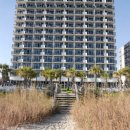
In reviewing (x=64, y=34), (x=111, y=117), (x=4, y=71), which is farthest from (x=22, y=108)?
(x=64, y=34)

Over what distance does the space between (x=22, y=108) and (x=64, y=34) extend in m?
76.0

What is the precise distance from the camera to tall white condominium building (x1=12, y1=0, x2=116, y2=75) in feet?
276

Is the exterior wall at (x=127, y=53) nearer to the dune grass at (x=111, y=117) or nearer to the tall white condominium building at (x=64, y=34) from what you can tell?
the tall white condominium building at (x=64, y=34)

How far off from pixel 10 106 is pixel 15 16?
8085 cm

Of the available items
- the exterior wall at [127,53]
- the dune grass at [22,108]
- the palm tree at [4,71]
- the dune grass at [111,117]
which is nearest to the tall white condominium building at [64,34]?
the palm tree at [4,71]

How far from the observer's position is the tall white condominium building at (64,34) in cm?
8419

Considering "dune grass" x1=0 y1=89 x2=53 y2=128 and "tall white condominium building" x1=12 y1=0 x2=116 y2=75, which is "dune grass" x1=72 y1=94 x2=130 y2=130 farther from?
"tall white condominium building" x1=12 y1=0 x2=116 y2=75

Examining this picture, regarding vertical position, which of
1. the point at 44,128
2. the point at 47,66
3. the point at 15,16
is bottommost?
the point at 44,128

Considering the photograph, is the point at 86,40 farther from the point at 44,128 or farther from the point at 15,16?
the point at 44,128

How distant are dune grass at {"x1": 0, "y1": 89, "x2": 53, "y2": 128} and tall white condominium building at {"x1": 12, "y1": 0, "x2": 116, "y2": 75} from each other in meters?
68.9

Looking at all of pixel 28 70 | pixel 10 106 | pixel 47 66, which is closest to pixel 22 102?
pixel 10 106

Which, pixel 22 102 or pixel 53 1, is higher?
pixel 53 1

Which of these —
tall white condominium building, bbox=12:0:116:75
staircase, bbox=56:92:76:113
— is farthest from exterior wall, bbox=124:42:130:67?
staircase, bbox=56:92:76:113

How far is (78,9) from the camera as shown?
89188mm
